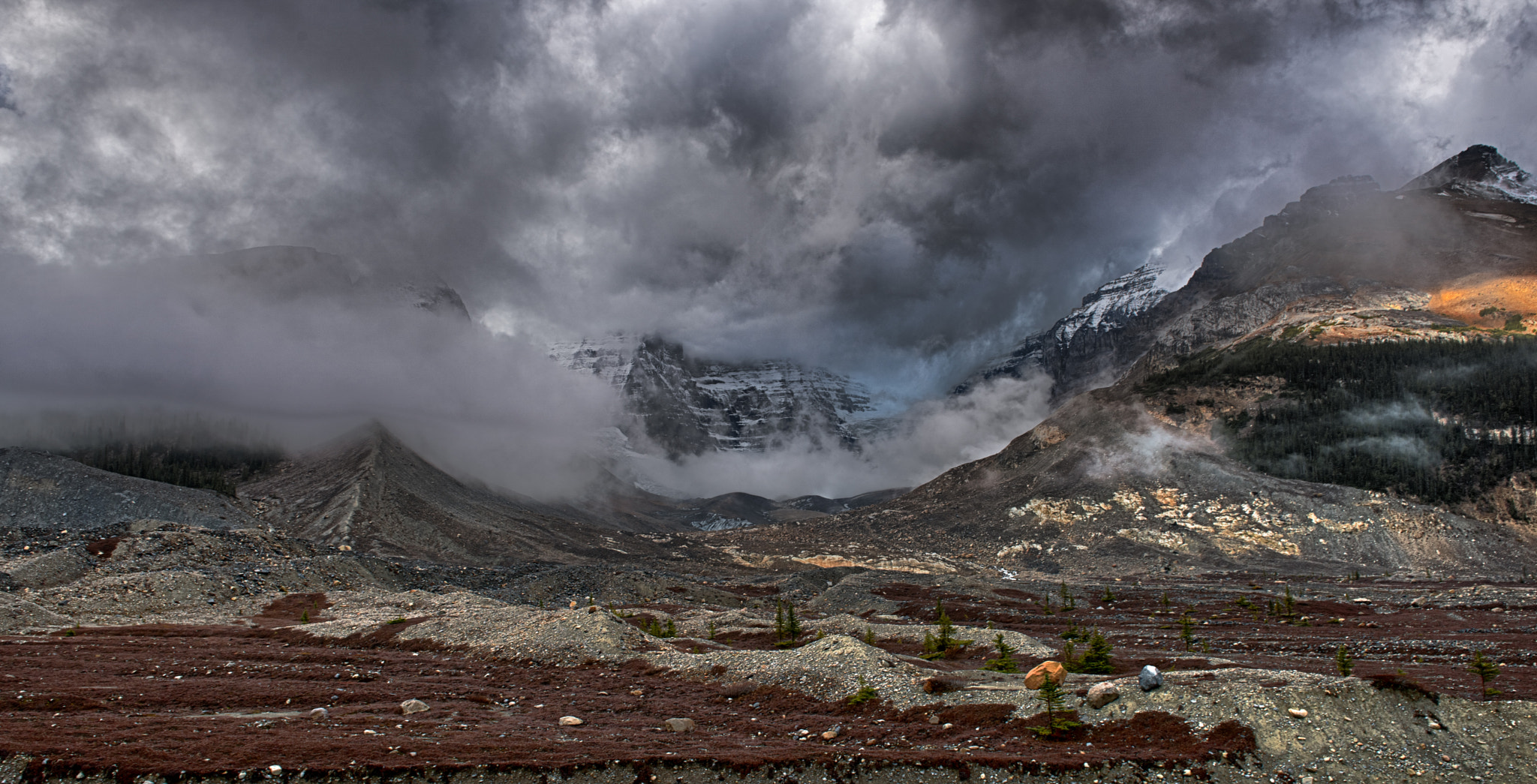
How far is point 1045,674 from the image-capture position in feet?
80.7

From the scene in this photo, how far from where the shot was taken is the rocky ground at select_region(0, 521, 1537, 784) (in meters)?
19.2

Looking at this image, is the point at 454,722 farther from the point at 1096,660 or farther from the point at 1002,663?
the point at 1096,660

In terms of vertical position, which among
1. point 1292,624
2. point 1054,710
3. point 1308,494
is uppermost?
point 1308,494

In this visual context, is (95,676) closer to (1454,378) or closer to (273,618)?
(273,618)

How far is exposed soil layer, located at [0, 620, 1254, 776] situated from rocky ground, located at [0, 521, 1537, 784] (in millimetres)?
119

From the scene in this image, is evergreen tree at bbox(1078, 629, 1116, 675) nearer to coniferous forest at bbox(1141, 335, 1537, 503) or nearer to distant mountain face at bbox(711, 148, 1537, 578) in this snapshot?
distant mountain face at bbox(711, 148, 1537, 578)

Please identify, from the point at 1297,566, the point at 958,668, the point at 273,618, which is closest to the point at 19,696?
the point at 273,618

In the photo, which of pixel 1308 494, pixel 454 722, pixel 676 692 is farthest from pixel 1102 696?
pixel 1308 494

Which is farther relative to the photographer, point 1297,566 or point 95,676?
point 1297,566

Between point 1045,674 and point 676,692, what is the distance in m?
15.7

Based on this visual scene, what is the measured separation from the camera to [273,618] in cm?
5534

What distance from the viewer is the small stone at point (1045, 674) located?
82.1ft

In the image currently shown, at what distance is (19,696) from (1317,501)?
189 metres

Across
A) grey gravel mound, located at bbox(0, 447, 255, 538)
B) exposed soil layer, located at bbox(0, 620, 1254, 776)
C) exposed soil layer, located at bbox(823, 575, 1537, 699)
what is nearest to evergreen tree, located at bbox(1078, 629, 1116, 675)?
exposed soil layer, located at bbox(823, 575, 1537, 699)
